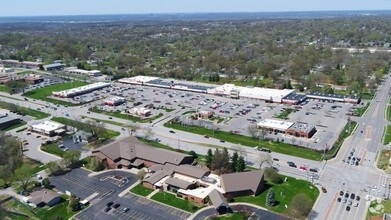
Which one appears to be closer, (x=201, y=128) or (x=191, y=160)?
(x=191, y=160)

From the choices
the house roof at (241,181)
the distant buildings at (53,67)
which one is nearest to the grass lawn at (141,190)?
the house roof at (241,181)

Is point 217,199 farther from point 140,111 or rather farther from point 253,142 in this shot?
point 140,111

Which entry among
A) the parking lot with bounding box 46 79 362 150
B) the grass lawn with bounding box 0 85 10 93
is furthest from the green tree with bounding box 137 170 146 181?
the grass lawn with bounding box 0 85 10 93

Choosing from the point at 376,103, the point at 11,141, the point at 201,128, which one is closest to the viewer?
the point at 11,141

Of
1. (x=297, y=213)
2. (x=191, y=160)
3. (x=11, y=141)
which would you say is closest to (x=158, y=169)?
(x=191, y=160)

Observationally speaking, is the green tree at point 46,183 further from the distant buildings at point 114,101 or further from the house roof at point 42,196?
the distant buildings at point 114,101

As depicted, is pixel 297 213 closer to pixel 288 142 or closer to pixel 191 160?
pixel 191 160
